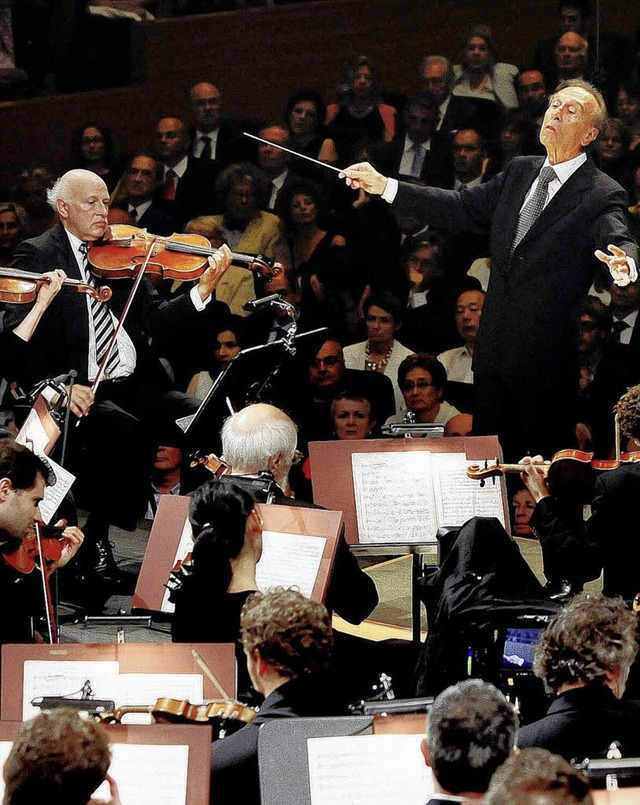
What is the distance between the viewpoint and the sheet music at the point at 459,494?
5359 mm

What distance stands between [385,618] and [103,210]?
3.36 m

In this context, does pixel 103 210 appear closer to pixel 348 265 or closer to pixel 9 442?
pixel 348 265

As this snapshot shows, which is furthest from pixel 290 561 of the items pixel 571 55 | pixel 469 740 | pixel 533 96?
pixel 571 55

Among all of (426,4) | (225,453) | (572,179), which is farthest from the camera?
(426,4)

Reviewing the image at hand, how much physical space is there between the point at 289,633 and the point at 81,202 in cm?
546

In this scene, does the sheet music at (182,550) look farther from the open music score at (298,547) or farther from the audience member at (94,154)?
the audience member at (94,154)

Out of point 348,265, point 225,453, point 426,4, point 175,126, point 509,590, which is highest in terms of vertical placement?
point 426,4

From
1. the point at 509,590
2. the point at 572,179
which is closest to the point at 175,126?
the point at 572,179

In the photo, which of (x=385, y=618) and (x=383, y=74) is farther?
(x=383, y=74)

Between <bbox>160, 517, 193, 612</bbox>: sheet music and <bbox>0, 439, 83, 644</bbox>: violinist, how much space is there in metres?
0.59

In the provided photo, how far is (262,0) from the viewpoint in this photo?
334 inches

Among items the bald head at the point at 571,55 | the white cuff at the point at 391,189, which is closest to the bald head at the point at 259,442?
the white cuff at the point at 391,189

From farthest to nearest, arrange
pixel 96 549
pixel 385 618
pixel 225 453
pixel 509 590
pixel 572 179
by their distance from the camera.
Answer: pixel 572 179, pixel 96 549, pixel 385 618, pixel 225 453, pixel 509 590

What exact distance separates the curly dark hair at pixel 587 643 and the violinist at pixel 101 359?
4.23 metres
